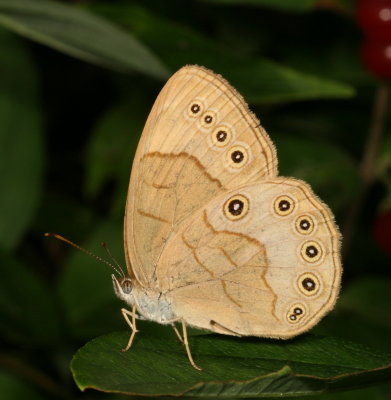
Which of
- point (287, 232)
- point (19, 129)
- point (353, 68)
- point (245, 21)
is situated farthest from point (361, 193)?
point (19, 129)

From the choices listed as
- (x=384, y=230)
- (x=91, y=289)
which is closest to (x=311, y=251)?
(x=384, y=230)

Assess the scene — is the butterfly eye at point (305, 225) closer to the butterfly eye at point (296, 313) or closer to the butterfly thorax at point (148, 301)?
the butterfly eye at point (296, 313)

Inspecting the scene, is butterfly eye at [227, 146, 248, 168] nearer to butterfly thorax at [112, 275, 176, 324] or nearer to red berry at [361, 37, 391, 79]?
butterfly thorax at [112, 275, 176, 324]

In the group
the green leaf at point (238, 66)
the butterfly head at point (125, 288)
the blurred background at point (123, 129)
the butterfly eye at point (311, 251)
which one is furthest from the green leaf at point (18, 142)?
the butterfly eye at point (311, 251)

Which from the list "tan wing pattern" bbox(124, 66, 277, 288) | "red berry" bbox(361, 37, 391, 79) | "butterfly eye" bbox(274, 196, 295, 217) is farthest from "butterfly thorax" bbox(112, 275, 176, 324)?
"red berry" bbox(361, 37, 391, 79)

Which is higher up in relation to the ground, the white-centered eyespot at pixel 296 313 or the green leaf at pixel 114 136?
the white-centered eyespot at pixel 296 313

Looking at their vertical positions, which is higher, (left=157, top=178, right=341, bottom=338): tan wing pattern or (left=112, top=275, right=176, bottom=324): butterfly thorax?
(left=157, top=178, right=341, bottom=338): tan wing pattern

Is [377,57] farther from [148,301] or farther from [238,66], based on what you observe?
[148,301]
